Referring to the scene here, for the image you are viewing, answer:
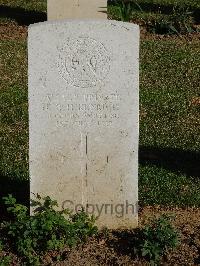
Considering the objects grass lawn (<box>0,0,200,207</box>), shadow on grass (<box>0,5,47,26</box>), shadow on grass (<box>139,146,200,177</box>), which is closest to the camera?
grass lawn (<box>0,0,200,207</box>)

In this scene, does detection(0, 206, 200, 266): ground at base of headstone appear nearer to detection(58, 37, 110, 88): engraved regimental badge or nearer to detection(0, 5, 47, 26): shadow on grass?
detection(58, 37, 110, 88): engraved regimental badge

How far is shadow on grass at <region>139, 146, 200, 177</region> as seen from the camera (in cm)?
690

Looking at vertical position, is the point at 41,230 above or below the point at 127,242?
above

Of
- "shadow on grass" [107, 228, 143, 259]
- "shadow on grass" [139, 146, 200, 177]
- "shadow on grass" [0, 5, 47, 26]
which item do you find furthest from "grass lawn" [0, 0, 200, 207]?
"shadow on grass" [0, 5, 47, 26]

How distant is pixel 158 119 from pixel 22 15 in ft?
17.6

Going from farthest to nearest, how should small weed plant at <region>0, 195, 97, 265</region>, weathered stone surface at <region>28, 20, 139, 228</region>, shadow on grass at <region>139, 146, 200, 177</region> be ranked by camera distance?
shadow on grass at <region>139, 146, 200, 177</region> → small weed plant at <region>0, 195, 97, 265</region> → weathered stone surface at <region>28, 20, 139, 228</region>

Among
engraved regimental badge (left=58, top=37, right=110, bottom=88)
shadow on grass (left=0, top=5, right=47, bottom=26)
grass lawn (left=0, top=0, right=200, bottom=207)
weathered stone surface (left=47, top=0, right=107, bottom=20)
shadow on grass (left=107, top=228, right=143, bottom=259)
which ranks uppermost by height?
engraved regimental badge (left=58, top=37, right=110, bottom=88)

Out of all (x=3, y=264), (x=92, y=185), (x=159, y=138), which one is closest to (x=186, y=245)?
(x=92, y=185)

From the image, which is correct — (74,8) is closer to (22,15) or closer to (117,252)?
(22,15)

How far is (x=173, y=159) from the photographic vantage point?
23.4 ft

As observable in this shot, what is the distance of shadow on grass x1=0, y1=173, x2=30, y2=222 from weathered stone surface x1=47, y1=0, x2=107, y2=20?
186 inches

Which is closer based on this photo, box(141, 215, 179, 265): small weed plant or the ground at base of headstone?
box(141, 215, 179, 265): small weed plant

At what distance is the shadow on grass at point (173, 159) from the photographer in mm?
6902

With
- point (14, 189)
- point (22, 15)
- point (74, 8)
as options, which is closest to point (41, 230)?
point (14, 189)
